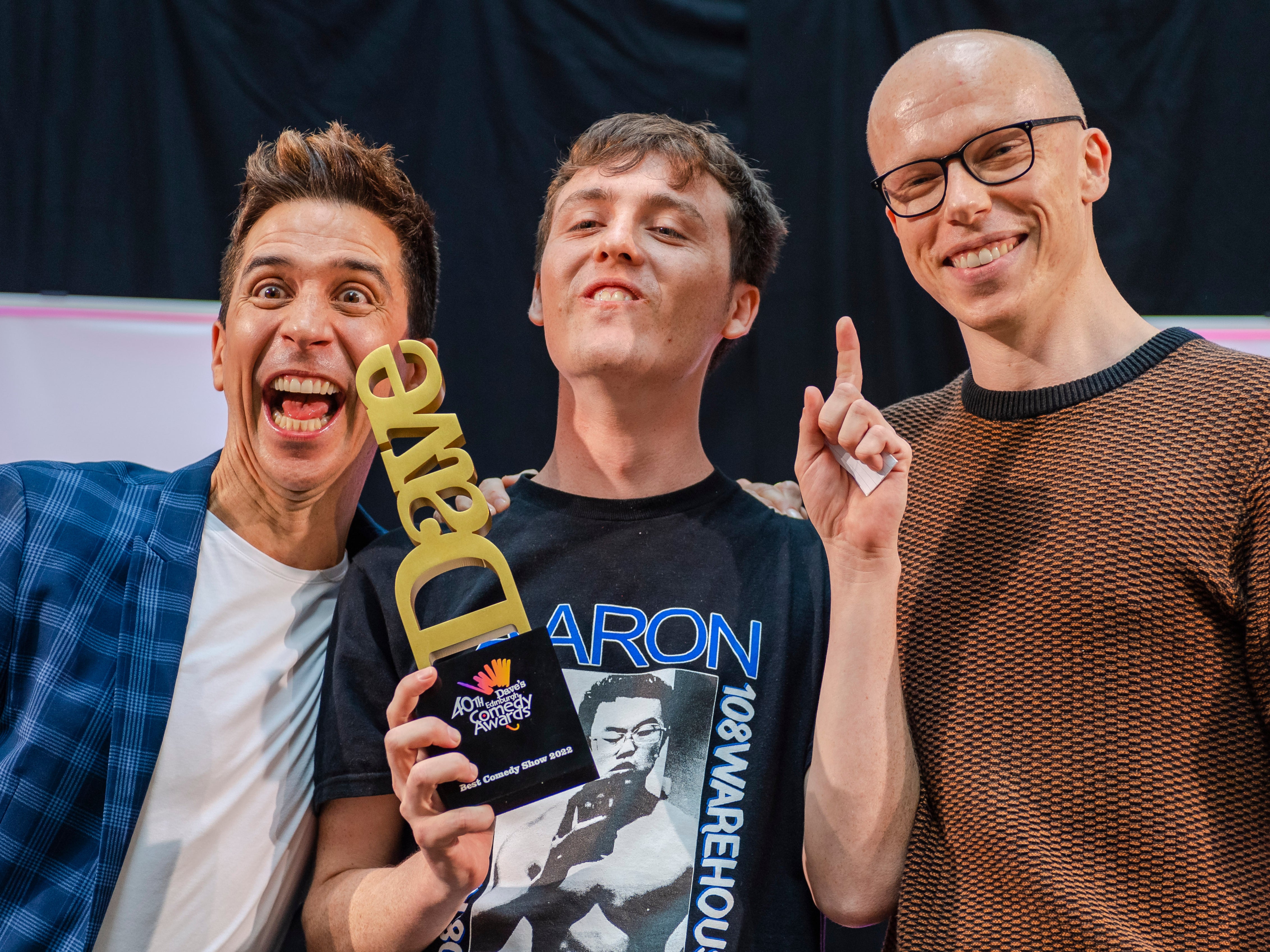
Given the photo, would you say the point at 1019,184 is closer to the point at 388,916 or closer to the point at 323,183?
the point at 323,183

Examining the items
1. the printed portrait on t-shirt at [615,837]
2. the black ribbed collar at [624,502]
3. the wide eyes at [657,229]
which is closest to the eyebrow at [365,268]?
the wide eyes at [657,229]

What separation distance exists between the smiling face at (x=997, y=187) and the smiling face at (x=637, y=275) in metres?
0.38

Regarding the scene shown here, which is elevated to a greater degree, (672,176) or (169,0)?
(169,0)

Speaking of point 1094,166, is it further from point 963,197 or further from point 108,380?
point 108,380

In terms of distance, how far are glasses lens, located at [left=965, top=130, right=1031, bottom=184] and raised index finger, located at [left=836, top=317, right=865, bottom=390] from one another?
1.28 ft

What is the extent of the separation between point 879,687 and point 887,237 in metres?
1.64

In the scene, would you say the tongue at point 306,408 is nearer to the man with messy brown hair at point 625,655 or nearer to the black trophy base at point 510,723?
the man with messy brown hair at point 625,655

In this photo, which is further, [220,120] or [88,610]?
[220,120]

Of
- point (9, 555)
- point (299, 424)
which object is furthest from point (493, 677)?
point (9, 555)

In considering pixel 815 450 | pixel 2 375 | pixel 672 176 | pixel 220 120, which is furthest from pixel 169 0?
pixel 815 450

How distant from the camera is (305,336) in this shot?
Result: 1.97m

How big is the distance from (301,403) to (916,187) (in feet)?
3.93

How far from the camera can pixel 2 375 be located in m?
2.86

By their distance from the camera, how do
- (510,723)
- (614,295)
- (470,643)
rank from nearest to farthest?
(510,723)
(470,643)
(614,295)
